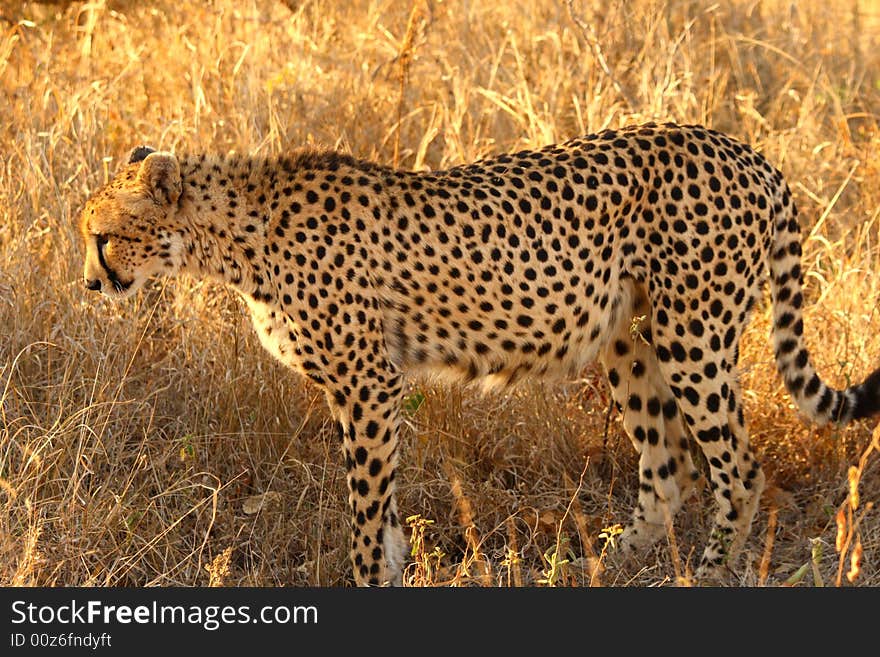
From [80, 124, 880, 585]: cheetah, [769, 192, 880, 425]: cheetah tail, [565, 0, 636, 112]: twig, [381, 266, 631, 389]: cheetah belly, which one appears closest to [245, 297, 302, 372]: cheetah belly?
[80, 124, 880, 585]: cheetah

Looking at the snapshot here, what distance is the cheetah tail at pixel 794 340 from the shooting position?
4.13 m

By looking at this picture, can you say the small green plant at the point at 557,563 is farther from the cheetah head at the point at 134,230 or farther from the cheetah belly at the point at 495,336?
the cheetah head at the point at 134,230

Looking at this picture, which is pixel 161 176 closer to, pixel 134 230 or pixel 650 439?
pixel 134 230

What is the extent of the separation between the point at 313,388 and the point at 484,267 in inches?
36.3

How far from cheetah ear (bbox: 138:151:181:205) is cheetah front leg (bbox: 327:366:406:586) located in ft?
2.28

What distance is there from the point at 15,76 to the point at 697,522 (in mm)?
3749

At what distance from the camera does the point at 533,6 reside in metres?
6.57

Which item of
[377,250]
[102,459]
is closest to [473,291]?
[377,250]

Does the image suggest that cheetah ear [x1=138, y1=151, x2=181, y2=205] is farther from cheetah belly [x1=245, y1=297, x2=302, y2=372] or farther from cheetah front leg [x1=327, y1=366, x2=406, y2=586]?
cheetah front leg [x1=327, y1=366, x2=406, y2=586]

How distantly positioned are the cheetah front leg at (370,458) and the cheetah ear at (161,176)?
0.70 meters

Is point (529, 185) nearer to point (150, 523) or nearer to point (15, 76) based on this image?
point (150, 523)

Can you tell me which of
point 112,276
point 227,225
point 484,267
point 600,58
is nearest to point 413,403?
point 484,267

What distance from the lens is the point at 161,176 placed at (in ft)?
12.8

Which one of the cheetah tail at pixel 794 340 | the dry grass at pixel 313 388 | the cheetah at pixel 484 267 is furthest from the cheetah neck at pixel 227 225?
the cheetah tail at pixel 794 340
